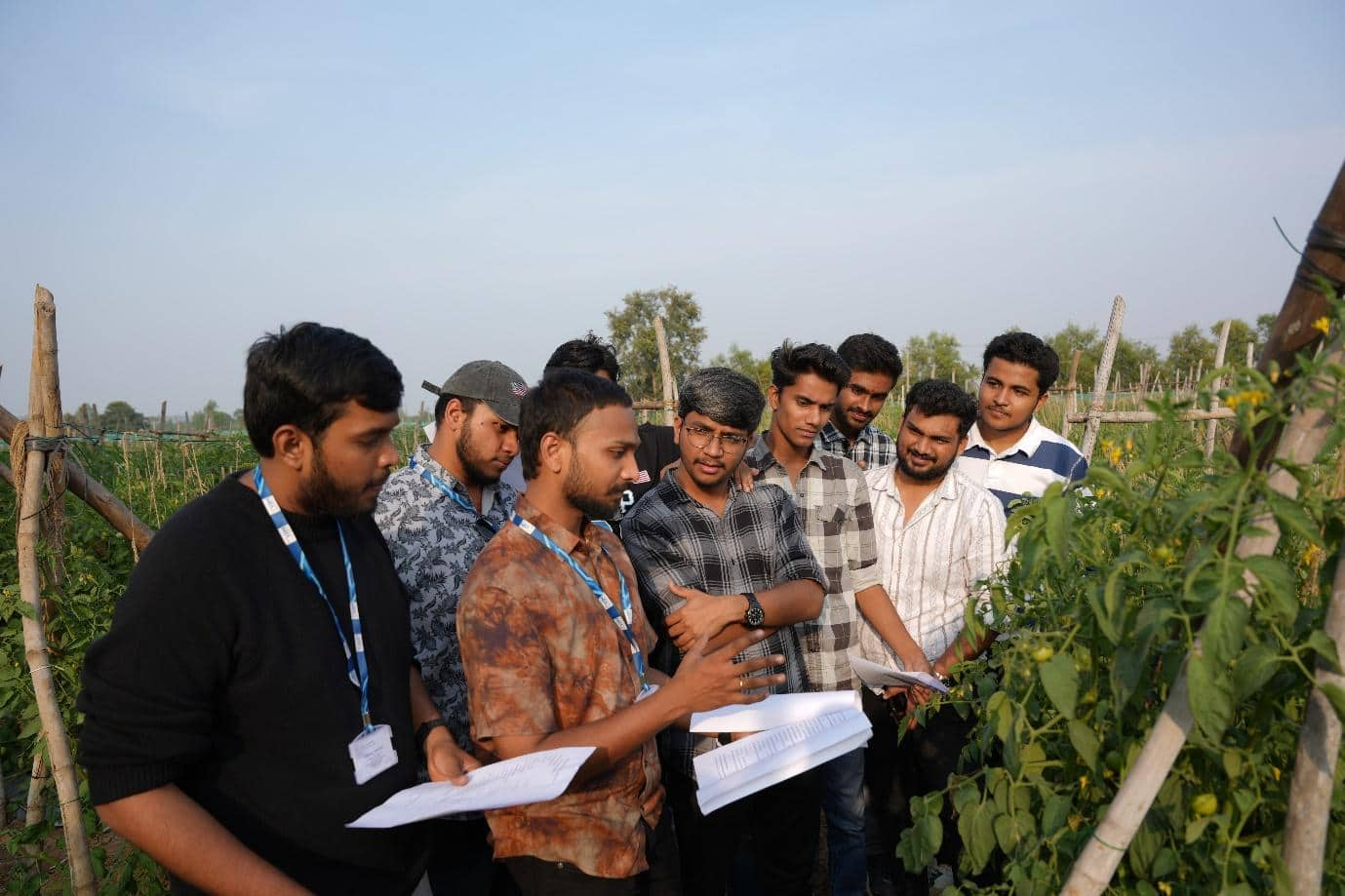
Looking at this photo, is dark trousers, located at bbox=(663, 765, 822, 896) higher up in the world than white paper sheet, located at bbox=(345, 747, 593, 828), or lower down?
lower down

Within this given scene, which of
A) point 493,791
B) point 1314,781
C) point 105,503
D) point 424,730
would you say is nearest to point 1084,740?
point 1314,781

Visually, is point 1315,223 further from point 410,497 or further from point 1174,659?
point 410,497

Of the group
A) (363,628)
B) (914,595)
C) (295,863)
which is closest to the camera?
(295,863)

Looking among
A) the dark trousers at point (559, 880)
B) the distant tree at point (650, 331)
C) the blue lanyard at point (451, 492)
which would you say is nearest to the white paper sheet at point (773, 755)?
the dark trousers at point (559, 880)

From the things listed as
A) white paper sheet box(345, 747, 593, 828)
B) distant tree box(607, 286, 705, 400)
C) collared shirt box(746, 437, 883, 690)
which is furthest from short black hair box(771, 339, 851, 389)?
distant tree box(607, 286, 705, 400)

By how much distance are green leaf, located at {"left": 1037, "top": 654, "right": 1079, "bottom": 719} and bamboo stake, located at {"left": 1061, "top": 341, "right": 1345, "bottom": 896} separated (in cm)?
12

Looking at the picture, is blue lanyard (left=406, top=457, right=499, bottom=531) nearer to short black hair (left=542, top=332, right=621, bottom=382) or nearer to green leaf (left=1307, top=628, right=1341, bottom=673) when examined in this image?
short black hair (left=542, top=332, right=621, bottom=382)

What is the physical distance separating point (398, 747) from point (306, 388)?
2.65ft

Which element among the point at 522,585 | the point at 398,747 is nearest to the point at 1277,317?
the point at 522,585

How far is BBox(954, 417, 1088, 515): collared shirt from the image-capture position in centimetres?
388

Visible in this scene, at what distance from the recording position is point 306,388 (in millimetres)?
1650

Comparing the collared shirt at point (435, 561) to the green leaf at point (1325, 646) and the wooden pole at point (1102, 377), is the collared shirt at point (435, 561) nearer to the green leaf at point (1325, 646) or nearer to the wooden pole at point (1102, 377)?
the green leaf at point (1325, 646)

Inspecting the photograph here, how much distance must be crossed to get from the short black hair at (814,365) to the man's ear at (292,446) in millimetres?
2022

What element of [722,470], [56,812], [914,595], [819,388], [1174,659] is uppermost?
[819,388]
